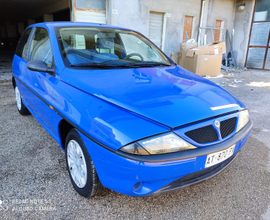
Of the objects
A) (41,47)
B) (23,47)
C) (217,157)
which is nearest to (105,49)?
(41,47)

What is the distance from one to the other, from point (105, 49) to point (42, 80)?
2.79 feet

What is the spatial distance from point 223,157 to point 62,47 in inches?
71.9

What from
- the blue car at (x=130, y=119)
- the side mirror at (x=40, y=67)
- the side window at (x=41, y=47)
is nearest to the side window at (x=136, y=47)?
the blue car at (x=130, y=119)

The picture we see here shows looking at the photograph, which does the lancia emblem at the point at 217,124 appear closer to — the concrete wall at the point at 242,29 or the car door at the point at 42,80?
the car door at the point at 42,80

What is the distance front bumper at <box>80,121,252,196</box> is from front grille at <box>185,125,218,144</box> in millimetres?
55

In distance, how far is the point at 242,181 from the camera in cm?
208

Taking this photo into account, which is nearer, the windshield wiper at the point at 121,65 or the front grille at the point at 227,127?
the front grille at the point at 227,127

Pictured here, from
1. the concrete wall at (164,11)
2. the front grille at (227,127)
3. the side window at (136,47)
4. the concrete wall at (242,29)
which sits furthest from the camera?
the concrete wall at (242,29)

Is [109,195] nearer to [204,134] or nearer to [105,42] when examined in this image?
[204,134]

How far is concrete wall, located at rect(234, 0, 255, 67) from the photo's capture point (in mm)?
10273

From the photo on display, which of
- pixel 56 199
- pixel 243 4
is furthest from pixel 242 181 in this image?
pixel 243 4

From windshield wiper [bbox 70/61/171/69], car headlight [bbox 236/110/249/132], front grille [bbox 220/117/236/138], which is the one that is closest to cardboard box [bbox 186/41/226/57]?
windshield wiper [bbox 70/61/171/69]

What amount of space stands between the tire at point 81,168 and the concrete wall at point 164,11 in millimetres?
6440

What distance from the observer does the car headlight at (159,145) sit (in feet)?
4.32
